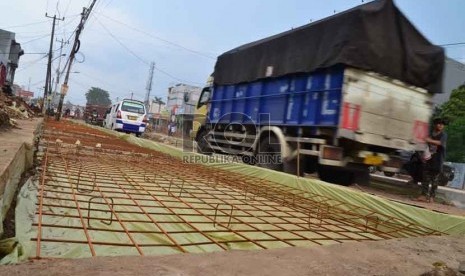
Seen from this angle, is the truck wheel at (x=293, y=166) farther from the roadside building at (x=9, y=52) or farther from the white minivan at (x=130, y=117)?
the roadside building at (x=9, y=52)

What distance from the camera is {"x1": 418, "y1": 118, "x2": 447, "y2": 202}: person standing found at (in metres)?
6.74

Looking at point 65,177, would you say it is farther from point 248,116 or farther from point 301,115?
→ point 248,116

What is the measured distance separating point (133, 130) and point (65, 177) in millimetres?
15501

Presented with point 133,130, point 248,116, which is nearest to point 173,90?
point 133,130

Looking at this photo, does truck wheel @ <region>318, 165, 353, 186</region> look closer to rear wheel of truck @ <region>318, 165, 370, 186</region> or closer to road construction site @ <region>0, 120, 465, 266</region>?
rear wheel of truck @ <region>318, 165, 370, 186</region>

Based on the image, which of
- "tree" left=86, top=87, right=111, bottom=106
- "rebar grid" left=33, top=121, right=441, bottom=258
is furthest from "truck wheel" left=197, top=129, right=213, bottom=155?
"tree" left=86, top=87, right=111, bottom=106

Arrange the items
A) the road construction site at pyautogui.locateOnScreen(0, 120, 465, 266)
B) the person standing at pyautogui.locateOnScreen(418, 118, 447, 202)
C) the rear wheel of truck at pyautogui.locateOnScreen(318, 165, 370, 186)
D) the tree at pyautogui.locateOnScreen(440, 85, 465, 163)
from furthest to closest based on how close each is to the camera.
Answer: the tree at pyautogui.locateOnScreen(440, 85, 465, 163) < the rear wheel of truck at pyautogui.locateOnScreen(318, 165, 370, 186) < the person standing at pyautogui.locateOnScreen(418, 118, 447, 202) < the road construction site at pyautogui.locateOnScreen(0, 120, 465, 266)

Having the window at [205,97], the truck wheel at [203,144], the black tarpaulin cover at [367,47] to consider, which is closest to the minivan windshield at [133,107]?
the window at [205,97]

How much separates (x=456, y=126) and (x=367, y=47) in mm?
20143

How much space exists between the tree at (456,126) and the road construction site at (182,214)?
20.9 metres

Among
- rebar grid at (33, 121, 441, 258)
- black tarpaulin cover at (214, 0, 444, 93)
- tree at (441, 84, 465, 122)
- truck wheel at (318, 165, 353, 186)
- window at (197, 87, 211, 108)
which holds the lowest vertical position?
rebar grid at (33, 121, 441, 258)

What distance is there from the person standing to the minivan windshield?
15.4m

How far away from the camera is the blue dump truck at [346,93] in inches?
258

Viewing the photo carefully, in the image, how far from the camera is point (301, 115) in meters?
7.38
